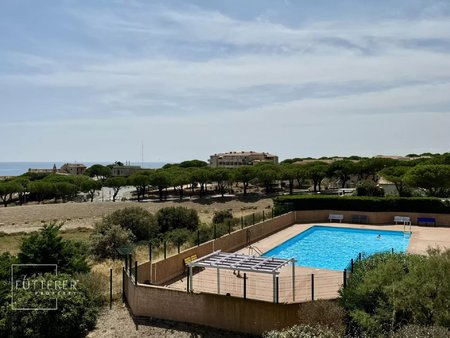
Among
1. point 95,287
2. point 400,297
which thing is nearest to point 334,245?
point 95,287

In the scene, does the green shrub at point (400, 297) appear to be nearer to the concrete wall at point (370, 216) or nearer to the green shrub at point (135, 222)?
the green shrub at point (135, 222)

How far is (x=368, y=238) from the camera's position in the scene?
74.7 ft

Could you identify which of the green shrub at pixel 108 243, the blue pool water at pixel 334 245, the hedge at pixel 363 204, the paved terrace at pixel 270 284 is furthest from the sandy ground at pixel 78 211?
the paved terrace at pixel 270 284

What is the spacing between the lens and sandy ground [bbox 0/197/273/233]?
38.9 m

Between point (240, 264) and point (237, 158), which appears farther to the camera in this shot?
point (237, 158)

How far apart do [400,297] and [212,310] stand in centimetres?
469

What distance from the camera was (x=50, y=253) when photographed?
12.0 metres

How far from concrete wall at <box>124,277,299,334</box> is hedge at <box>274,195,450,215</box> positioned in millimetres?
16355

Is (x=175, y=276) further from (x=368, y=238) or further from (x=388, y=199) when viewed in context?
(x=388, y=199)

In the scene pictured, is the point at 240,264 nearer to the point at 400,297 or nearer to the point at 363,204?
the point at 400,297

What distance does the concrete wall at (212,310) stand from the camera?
31.2ft

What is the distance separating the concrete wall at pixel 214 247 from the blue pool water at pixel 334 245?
1.56m

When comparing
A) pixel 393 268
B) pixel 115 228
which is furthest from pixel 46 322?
pixel 115 228

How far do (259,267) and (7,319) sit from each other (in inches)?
246
